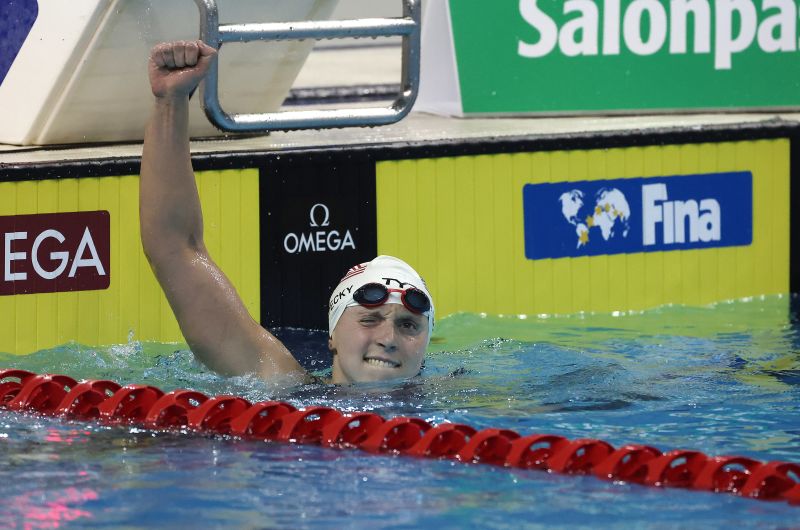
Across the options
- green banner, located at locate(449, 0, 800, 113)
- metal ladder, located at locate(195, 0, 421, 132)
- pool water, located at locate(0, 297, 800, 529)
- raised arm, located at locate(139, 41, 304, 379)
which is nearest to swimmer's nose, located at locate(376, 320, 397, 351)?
pool water, located at locate(0, 297, 800, 529)

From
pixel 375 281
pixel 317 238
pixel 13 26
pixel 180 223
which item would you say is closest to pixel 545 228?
pixel 317 238

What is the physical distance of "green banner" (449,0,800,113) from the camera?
5.89 m

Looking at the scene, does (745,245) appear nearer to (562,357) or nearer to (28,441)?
(562,357)

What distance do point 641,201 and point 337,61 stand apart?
4.23 meters

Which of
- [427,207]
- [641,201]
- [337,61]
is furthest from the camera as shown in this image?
[337,61]

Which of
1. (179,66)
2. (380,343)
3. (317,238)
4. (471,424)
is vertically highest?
(179,66)

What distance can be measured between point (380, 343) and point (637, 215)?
1.86 meters

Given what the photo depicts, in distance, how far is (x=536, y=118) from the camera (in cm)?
598

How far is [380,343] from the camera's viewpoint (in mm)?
Answer: 3912

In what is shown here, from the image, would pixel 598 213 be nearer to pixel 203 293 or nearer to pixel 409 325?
pixel 409 325

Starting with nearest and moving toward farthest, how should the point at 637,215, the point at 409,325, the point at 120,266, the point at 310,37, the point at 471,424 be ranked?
the point at 471,424, the point at 409,325, the point at 120,266, the point at 310,37, the point at 637,215

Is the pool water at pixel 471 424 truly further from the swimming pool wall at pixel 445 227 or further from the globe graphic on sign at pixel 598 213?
the globe graphic on sign at pixel 598 213

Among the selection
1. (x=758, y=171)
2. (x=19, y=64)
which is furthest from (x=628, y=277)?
(x=19, y=64)

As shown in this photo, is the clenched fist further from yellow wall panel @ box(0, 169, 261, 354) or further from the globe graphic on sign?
the globe graphic on sign
